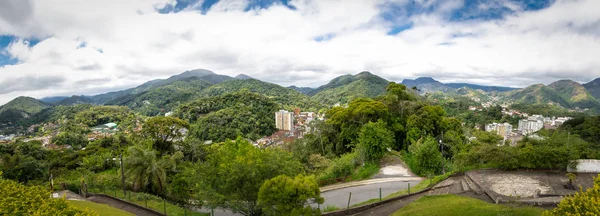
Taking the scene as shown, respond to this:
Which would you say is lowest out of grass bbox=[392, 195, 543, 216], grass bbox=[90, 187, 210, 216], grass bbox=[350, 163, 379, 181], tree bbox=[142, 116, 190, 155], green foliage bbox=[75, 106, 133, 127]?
grass bbox=[90, 187, 210, 216]

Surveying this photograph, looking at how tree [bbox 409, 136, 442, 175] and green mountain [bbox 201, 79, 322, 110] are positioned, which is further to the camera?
green mountain [bbox 201, 79, 322, 110]

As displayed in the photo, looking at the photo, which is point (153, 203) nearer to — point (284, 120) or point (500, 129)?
point (284, 120)

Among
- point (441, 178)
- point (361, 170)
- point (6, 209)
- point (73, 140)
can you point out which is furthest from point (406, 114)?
point (73, 140)

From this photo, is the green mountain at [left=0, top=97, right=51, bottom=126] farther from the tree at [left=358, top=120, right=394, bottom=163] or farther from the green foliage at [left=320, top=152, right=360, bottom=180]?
the tree at [left=358, top=120, right=394, bottom=163]

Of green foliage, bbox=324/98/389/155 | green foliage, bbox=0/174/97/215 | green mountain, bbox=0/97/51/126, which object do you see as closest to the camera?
green foliage, bbox=0/174/97/215

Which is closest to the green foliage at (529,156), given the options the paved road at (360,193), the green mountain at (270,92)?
the paved road at (360,193)

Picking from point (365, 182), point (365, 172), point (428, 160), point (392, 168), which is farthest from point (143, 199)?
point (428, 160)

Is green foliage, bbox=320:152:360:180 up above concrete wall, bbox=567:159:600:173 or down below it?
below

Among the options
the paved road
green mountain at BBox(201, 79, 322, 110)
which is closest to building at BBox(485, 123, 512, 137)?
green mountain at BBox(201, 79, 322, 110)

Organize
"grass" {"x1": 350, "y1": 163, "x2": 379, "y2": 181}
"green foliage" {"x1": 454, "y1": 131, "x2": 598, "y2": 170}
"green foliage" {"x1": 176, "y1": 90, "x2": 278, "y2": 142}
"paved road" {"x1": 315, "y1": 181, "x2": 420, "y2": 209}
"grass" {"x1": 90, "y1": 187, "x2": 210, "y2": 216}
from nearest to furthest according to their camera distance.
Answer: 1. "green foliage" {"x1": 454, "y1": 131, "x2": 598, "y2": 170}
2. "grass" {"x1": 90, "y1": 187, "x2": 210, "y2": 216}
3. "paved road" {"x1": 315, "y1": 181, "x2": 420, "y2": 209}
4. "grass" {"x1": 350, "y1": 163, "x2": 379, "y2": 181}
5. "green foliage" {"x1": 176, "y1": 90, "x2": 278, "y2": 142}
